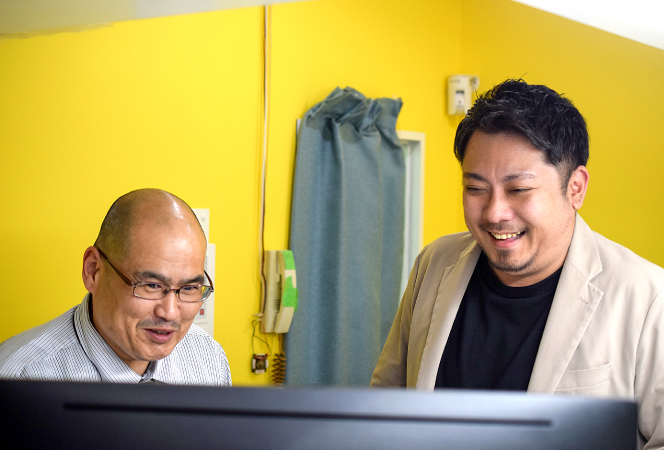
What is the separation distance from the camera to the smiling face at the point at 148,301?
1.35 meters

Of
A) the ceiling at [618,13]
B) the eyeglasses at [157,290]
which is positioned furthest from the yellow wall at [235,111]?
the ceiling at [618,13]

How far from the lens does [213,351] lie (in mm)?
1666

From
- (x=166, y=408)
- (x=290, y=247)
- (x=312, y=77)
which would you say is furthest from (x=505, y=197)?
(x=312, y=77)

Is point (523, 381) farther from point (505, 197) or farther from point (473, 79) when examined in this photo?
point (473, 79)

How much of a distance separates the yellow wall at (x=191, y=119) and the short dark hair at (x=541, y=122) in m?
1.32

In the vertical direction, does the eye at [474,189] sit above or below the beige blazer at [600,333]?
above

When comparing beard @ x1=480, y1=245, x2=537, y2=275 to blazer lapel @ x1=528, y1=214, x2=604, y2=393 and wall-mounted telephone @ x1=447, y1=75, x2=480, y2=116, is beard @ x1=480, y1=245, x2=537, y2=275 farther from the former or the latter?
wall-mounted telephone @ x1=447, y1=75, x2=480, y2=116

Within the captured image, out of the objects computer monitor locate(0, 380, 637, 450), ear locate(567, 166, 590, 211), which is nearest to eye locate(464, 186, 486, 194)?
ear locate(567, 166, 590, 211)

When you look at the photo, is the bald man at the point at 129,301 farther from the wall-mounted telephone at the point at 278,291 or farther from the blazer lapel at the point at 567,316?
the wall-mounted telephone at the point at 278,291

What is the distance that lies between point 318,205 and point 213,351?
1220 millimetres

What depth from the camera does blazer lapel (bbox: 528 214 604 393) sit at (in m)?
1.33

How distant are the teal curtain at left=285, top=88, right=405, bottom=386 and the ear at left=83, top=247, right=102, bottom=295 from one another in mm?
1306

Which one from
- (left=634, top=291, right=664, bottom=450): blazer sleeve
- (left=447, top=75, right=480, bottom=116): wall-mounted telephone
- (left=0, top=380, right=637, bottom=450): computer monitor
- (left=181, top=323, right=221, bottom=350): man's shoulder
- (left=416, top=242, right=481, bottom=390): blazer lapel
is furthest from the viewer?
(left=447, top=75, right=480, bottom=116): wall-mounted telephone

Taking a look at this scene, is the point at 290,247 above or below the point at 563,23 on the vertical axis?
below
